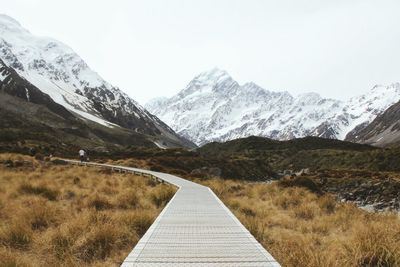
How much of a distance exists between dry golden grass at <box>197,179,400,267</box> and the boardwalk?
2.10 ft

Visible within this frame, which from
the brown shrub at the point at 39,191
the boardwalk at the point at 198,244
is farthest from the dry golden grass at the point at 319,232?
the brown shrub at the point at 39,191

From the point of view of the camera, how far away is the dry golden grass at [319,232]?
756 centimetres

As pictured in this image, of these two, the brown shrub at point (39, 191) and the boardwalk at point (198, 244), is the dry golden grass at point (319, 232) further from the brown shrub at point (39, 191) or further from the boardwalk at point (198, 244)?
the brown shrub at point (39, 191)

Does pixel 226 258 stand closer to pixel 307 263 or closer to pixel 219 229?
pixel 307 263

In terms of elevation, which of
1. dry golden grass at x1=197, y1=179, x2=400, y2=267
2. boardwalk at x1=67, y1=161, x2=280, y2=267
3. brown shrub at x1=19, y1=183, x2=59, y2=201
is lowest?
brown shrub at x1=19, y1=183, x2=59, y2=201

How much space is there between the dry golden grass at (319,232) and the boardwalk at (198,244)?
2.10 ft

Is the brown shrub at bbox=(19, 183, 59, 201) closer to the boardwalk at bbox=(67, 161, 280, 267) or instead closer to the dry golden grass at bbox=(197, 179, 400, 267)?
the dry golden grass at bbox=(197, 179, 400, 267)

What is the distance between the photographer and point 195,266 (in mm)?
6762

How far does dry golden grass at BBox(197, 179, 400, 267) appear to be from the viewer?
7562mm

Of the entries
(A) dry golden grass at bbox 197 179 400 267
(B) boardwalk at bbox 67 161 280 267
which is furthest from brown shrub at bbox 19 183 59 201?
(B) boardwalk at bbox 67 161 280 267

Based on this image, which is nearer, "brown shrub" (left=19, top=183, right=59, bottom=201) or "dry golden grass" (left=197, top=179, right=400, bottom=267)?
"dry golden grass" (left=197, top=179, right=400, bottom=267)

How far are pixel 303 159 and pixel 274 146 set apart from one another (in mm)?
43348

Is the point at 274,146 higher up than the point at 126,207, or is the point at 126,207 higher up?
the point at 274,146

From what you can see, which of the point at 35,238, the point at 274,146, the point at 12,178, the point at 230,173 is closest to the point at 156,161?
the point at 230,173
